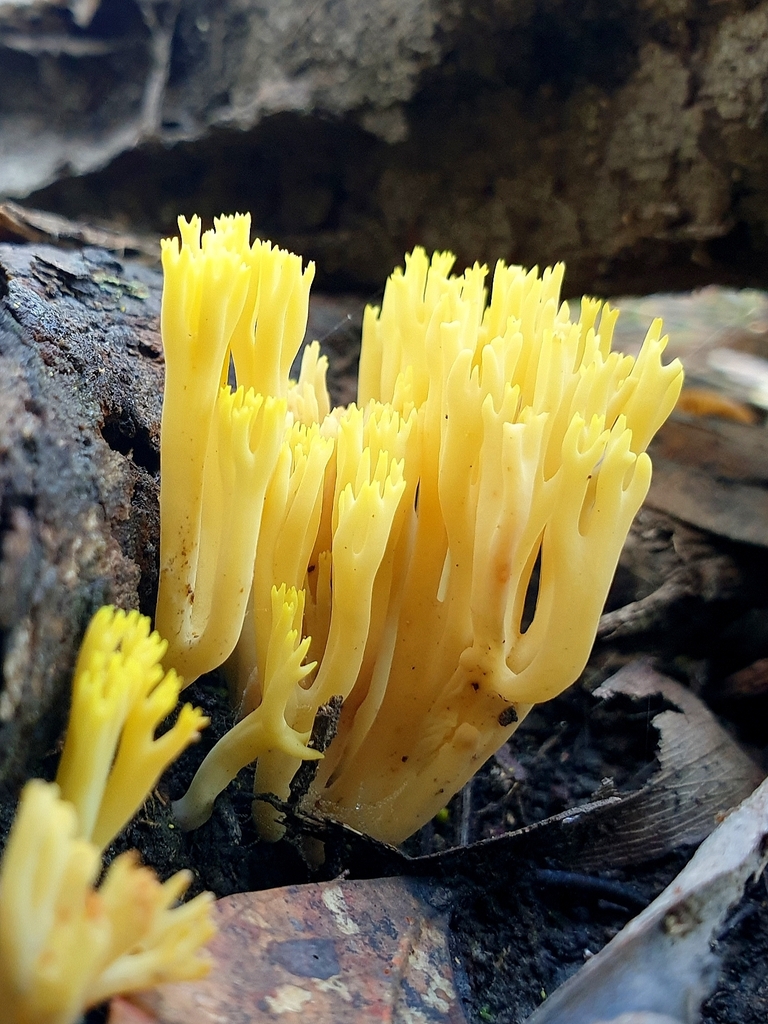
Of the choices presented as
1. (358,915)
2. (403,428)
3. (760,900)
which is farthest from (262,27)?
(760,900)

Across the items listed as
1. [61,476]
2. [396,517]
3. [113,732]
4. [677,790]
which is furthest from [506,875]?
[61,476]

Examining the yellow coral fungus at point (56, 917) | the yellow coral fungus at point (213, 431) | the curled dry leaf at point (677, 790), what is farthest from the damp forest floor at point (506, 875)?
the yellow coral fungus at point (56, 917)

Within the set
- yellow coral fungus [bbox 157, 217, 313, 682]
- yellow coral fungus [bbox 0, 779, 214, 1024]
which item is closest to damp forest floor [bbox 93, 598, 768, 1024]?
yellow coral fungus [bbox 157, 217, 313, 682]

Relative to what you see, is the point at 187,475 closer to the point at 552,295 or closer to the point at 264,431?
the point at 264,431

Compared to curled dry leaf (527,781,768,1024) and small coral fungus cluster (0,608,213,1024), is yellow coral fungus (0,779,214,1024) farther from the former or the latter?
curled dry leaf (527,781,768,1024)

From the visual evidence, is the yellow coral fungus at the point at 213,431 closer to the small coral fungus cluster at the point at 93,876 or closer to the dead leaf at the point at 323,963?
A: the small coral fungus cluster at the point at 93,876

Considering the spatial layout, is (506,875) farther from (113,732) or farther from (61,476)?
(61,476)
